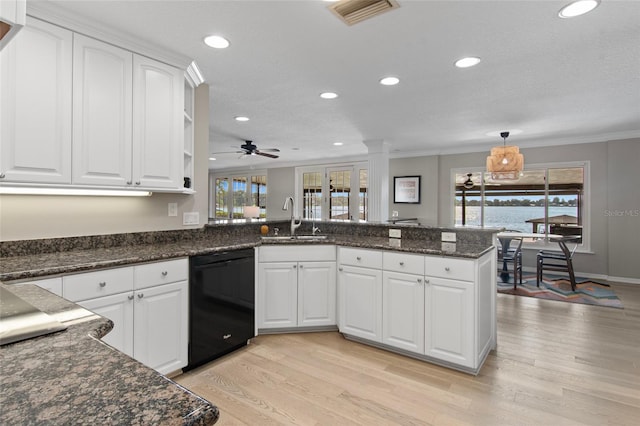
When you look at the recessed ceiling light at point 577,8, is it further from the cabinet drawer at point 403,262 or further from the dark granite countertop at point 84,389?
the dark granite countertop at point 84,389

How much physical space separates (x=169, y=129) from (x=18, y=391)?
233 centimetres

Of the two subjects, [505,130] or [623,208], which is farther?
[623,208]

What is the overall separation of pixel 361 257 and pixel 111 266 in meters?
1.88

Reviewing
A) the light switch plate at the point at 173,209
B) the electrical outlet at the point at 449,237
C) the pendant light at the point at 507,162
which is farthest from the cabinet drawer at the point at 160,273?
the pendant light at the point at 507,162

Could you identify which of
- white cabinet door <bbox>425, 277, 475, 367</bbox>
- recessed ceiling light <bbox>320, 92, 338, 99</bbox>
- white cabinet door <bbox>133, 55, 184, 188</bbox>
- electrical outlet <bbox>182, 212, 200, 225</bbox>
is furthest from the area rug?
white cabinet door <bbox>133, 55, 184, 188</bbox>

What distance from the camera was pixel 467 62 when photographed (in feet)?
8.83

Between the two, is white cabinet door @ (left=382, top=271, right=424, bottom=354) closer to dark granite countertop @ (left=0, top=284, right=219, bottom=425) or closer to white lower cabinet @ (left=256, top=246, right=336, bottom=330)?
white lower cabinet @ (left=256, top=246, right=336, bottom=330)

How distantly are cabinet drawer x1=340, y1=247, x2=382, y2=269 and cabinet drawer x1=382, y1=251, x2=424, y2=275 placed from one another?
0.19 feet

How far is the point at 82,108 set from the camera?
211 cm

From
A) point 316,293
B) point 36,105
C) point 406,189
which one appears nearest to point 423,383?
point 316,293

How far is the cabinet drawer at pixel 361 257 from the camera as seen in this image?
2814 millimetres

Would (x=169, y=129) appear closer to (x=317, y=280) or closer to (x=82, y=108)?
(x=82, y=108)

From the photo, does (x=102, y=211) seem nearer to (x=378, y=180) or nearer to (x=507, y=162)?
(x=378, y=180)

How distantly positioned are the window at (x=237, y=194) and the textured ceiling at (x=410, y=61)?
485cm
